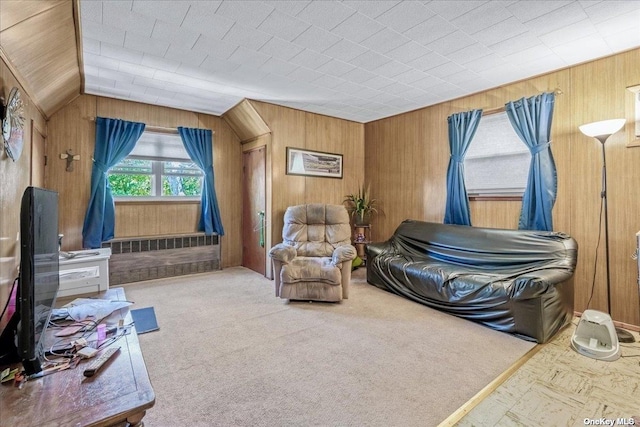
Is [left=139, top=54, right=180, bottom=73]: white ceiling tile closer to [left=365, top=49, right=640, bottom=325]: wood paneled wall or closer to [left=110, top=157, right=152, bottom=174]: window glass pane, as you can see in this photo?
[left=110, top=157, right=152, bottom=174]: window glass pane

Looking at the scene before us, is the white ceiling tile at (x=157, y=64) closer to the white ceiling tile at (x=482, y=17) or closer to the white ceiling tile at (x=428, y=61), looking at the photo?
the white ceiling tile at (x=428, y=61)

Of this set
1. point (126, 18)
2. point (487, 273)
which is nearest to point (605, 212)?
point (487, 273)

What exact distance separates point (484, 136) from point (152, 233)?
4.85 meters

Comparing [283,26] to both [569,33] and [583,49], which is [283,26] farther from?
[583,49]

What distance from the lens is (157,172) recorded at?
187 inches

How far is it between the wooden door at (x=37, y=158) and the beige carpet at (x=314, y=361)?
5.62 feet

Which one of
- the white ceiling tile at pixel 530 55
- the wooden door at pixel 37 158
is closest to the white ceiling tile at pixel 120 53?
the wooden door at pixel 37 158

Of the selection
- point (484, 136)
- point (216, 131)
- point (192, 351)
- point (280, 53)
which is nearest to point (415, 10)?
point (280, 53)

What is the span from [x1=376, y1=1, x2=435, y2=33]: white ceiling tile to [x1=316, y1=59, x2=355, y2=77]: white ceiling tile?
0.78m

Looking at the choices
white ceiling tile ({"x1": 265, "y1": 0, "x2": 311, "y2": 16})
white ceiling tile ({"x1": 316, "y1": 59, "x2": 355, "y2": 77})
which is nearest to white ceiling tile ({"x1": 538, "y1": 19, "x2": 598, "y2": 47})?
white ceiling tile ({"x1": 316, "y1": 59, "x2": 355, "y2": 77})

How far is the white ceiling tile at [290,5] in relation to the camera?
2.19m

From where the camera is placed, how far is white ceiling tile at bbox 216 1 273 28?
222cm

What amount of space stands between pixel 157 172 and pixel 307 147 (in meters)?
2.34

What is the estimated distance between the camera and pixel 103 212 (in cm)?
418
